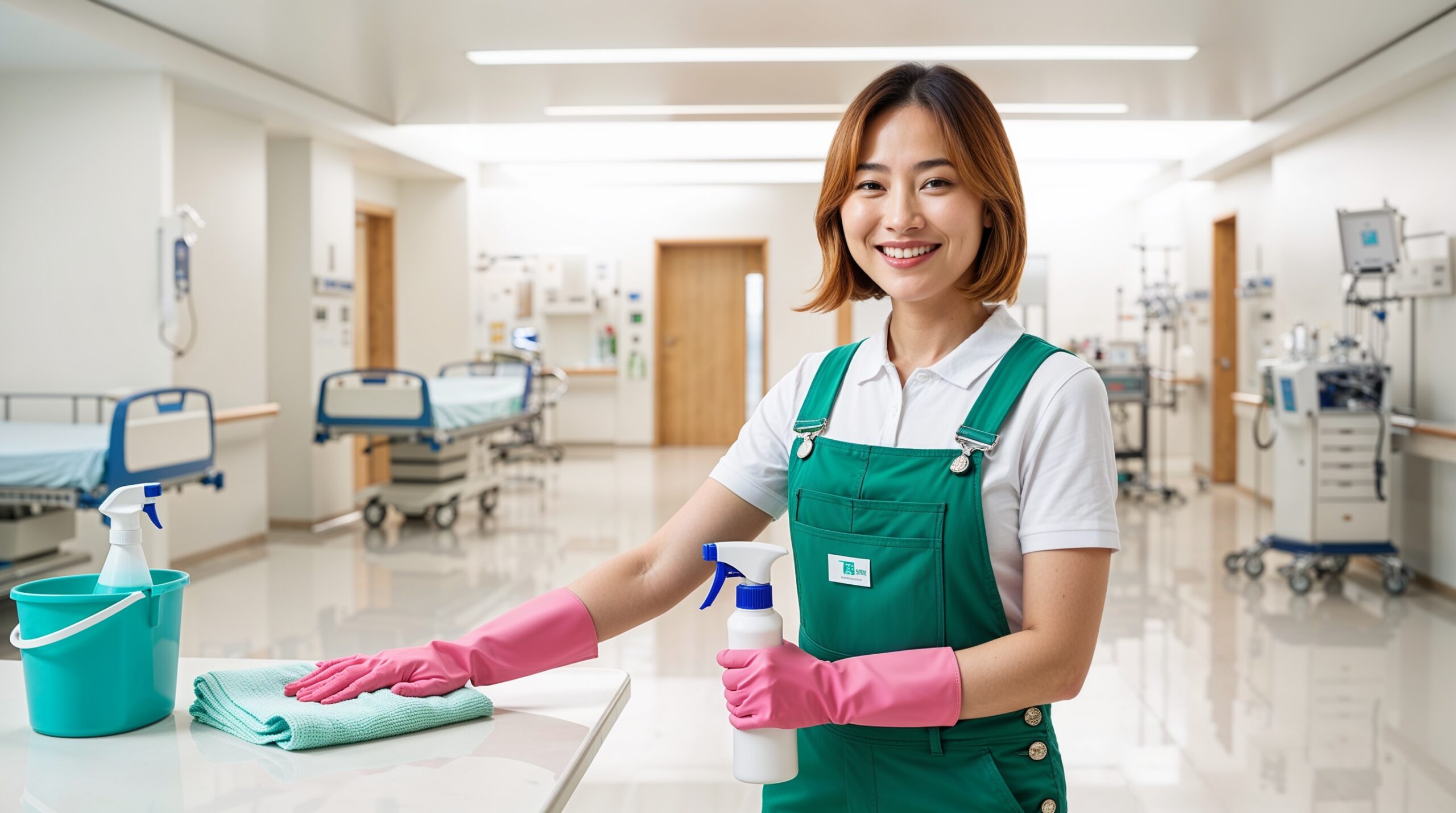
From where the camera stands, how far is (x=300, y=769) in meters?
1.11

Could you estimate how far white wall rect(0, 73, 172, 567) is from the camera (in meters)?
5.59

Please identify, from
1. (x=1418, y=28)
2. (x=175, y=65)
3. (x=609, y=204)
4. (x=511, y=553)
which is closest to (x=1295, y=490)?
(x=1418, y=28)

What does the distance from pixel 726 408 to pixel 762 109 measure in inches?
196

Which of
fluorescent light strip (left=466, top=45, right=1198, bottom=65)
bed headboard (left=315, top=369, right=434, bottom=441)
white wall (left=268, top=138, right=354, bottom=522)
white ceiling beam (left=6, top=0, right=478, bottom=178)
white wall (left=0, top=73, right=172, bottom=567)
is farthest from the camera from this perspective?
white wall (left=268, top=138, right=354, bottom=522)

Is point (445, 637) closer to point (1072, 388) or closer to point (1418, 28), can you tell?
point (1072, 388)

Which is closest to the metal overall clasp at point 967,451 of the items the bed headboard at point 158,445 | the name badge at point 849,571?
the name badge at point 849,571

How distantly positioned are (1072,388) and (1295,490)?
17.4 feet

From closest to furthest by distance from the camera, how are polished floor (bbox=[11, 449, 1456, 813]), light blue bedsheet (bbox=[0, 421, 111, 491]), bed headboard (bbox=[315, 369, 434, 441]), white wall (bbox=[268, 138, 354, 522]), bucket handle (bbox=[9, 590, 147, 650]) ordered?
bucket handle (bbox=[9, 590, 147, 650])
polished floor (bbox=[11, 449, 1456, 813])
light blue bedsheet (bbox=[0, 421, 111, 491])
bed headboard (bbox=[315, 369, 434, 441])
white wall (bbox=[268, 138, 354, 522])

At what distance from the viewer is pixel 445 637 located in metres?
4.52

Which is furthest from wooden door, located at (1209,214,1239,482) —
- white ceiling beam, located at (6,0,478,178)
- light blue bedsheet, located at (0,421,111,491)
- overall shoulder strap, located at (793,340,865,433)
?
overall shoulder strap, located at (793,340,865,433)

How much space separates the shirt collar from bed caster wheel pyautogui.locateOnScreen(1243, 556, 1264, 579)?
5.22 m

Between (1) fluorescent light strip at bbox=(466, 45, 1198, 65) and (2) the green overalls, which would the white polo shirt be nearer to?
(2) the green overalls

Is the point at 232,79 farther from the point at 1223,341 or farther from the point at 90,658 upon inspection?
the point at 1223,341

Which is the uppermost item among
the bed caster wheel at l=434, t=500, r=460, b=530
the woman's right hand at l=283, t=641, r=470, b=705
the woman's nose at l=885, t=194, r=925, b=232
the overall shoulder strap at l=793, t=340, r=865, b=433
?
the woman's nose at l=885, t=194, r=925, b=232
